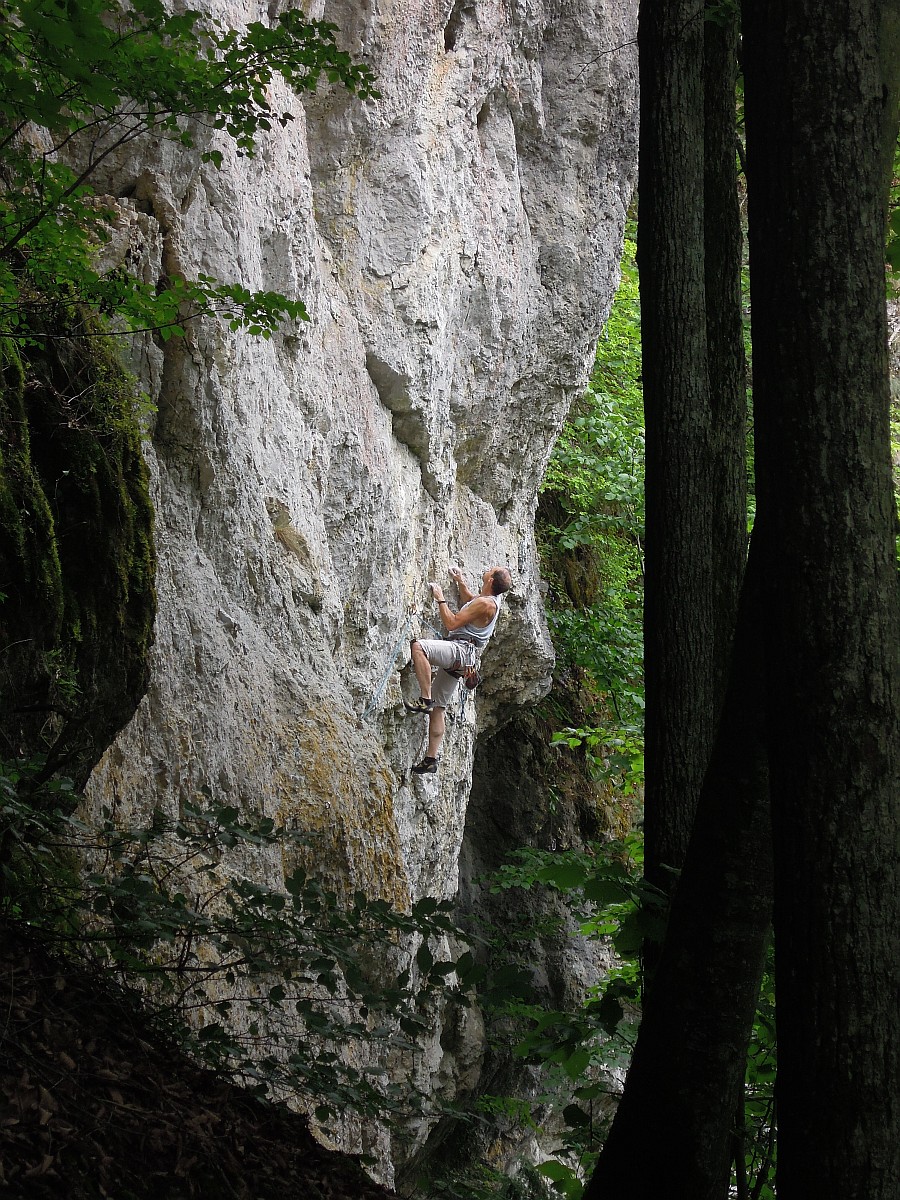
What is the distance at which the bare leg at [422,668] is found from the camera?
9.69m

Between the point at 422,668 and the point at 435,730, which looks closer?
the point at 422,668

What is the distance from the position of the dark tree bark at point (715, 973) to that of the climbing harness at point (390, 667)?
609 centimetres

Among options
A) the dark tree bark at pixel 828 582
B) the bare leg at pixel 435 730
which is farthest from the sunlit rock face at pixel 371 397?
the dark tree bark at pixel 828 582

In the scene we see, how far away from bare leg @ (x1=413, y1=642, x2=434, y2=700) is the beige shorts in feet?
0.21

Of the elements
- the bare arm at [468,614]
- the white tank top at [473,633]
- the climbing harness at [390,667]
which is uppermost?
the bare arm at [468,614]

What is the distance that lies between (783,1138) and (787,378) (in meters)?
1.66

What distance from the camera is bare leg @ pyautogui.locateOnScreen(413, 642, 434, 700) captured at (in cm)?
969

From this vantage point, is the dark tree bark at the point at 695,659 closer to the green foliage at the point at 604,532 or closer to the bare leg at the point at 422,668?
the bare leg at the point at 422,668

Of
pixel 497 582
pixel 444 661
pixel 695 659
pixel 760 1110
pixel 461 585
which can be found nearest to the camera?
pixel 695 659

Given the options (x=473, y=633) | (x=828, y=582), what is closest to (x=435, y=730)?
(x=473, y=633)

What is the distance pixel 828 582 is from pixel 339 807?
469 centimetres

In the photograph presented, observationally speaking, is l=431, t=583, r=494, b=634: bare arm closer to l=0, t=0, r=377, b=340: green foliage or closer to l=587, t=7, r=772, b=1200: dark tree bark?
l=587, t=7, r=772, b=1200: dark tree bark

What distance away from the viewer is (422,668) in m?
9.70

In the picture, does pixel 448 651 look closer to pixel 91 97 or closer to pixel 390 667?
pixel 390 667
